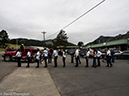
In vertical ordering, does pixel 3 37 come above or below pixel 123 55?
above

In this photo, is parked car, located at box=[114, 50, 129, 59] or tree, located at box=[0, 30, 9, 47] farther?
tree, located at box=[0, 30, 9, 47]

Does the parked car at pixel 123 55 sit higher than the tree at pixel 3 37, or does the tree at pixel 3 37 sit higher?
the tree at pixel 3 37

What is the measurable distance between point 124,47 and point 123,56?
53.2 ft

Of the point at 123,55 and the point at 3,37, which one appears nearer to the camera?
the point at 123,55

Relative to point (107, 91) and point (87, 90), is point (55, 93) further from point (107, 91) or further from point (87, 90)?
point (107, 91)

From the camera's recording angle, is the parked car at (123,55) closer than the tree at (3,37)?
Yes

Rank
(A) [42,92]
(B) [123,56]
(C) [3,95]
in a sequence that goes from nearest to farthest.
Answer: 1. (C) [3,95]
2. (A) [42,92]
3. (B) [123,56]

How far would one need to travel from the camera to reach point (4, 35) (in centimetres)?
6944

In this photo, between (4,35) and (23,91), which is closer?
(23,91)

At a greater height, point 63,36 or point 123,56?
point 63,36

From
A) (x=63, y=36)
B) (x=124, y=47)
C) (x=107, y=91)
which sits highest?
(x=63, y=36)

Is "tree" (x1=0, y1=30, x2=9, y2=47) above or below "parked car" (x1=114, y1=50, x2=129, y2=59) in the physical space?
above

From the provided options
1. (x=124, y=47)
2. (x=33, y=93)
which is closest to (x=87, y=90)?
(x=33, y=93)

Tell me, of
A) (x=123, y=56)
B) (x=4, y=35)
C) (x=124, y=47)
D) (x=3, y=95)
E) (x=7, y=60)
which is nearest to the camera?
(x=3, y=95)
